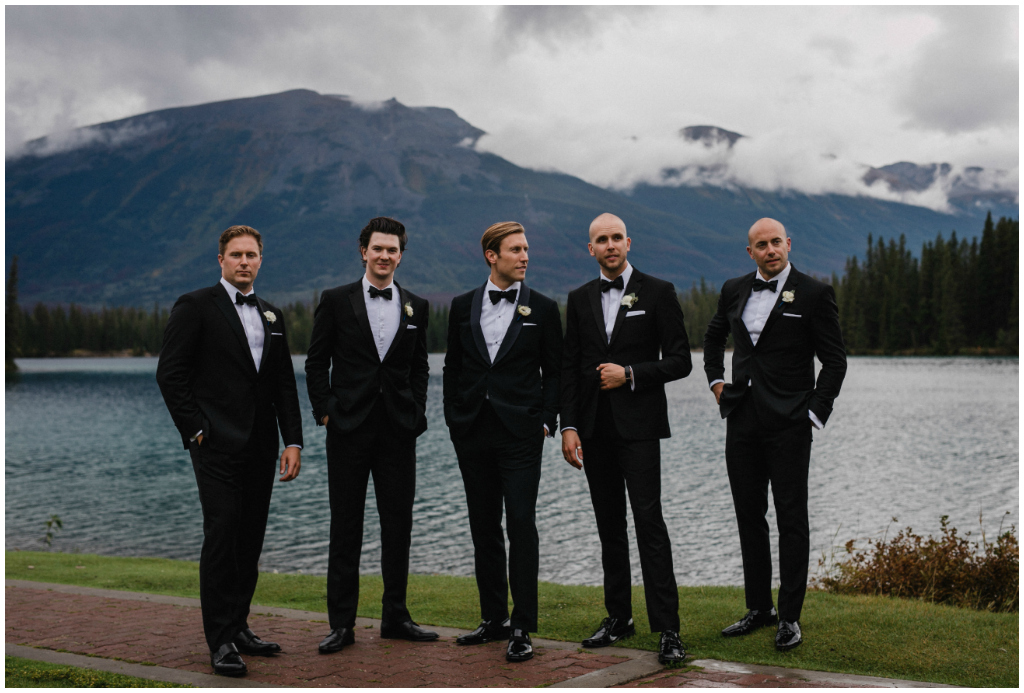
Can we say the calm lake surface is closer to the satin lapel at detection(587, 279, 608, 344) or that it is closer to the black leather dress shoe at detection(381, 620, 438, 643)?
the satin lapel at detection(587, 279, 608, 344)

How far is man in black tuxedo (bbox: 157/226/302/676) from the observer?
17.2ft

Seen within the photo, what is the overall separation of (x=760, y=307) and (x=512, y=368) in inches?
71.3

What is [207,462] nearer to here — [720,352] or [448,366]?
[448,366]

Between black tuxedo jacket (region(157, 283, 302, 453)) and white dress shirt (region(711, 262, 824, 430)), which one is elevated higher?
white dress shirt (region(711, 262, 824, 430))

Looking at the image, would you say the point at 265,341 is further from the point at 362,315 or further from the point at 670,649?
the point at 670,649

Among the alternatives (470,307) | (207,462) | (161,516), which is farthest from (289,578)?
(161,516)

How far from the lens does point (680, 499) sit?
65.8ft

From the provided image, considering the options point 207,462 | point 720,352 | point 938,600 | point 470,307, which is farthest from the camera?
point 938,600

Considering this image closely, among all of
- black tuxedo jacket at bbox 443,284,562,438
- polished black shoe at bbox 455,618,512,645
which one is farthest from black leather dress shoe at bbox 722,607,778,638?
black tuxedo jacket at bbox 443,284,562,438

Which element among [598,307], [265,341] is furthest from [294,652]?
[598,307]

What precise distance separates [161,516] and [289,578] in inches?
469

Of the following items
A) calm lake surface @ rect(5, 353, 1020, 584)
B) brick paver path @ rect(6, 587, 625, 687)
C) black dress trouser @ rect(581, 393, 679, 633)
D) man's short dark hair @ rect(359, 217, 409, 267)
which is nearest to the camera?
brick paver path @ rect(6, 587, 625, 687)

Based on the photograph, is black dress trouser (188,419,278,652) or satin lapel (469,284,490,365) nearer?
black dress trouser (188,419,278,652)

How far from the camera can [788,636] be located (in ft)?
17.7
